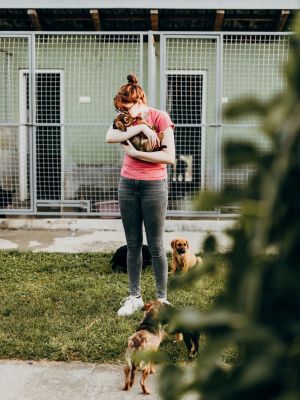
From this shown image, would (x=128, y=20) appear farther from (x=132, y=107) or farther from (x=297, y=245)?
(x=297, y=245)

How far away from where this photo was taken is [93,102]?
31.1 feet

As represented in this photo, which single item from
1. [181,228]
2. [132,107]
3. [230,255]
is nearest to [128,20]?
[181,228]

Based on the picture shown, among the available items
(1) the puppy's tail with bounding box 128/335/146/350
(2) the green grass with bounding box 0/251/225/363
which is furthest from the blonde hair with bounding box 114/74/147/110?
(1) the puppy's tail with bounding box 128/335/146/350

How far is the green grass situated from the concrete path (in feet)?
0.43

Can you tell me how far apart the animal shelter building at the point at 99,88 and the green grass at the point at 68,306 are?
200 centimetres

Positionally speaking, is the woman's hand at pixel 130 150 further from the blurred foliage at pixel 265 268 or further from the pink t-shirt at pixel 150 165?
the blurred foliage at pixel 265 268

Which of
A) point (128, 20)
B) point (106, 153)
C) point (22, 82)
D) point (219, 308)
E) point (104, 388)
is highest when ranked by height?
point (128, 20)

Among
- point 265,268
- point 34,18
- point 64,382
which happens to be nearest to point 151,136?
point 64,382

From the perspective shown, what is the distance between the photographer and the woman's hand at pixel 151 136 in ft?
14.2

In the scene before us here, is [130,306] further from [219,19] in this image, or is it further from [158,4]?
[219,19]

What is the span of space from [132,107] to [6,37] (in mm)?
5166

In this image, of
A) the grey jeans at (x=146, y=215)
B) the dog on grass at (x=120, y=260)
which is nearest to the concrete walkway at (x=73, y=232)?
the dog on grass at (x=120, y=260)

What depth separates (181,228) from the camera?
8.91 meters

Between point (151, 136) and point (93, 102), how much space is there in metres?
5.34
